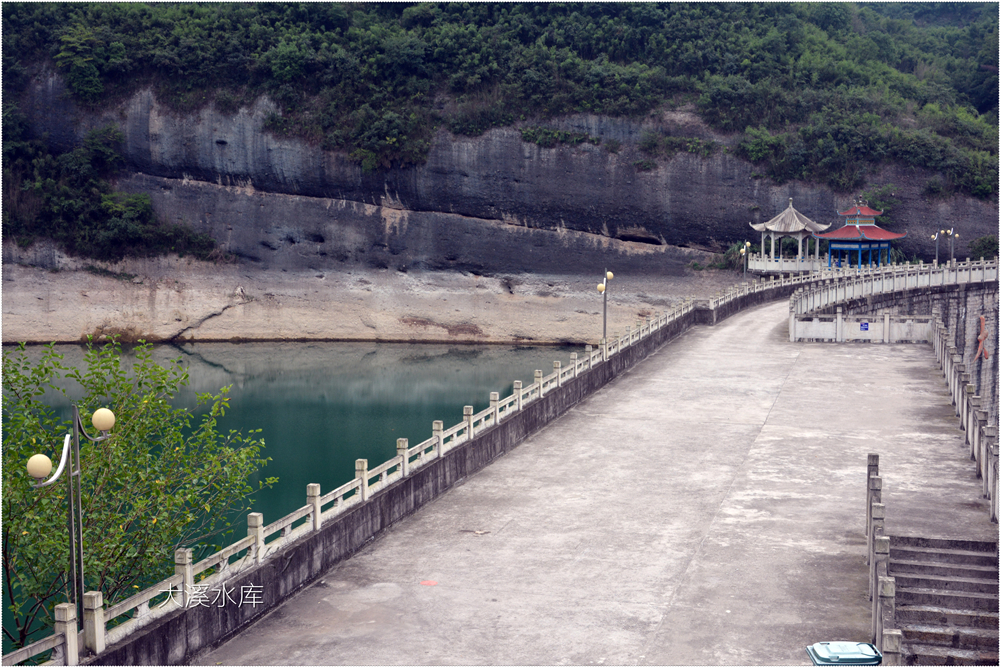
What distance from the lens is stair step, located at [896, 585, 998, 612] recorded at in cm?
1689

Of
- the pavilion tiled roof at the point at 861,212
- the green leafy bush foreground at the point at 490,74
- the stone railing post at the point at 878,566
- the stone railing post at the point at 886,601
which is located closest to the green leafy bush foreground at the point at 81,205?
the green leafy bush foreground at the point at 490,74

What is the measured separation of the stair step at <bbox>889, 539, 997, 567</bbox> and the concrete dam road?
0.59 meters

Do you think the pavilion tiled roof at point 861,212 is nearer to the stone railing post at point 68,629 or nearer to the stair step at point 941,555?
the stair step at point 941,555

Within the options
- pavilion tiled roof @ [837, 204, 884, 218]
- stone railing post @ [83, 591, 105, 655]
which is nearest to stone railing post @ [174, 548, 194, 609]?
stone railing post @ [83, 591, 105, 655]

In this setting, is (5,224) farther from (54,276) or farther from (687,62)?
(687,62)

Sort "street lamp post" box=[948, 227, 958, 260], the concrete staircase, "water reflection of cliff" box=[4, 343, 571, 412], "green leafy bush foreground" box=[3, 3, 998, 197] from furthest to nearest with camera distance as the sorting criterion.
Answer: "green leafy bush foreground" box=[3, 3, 998, 197]
"street lamp post" box=[948, 227, 958, 260]
"water reflection of cliff" box=[4, 343, 571, 412]
the concrete staircase

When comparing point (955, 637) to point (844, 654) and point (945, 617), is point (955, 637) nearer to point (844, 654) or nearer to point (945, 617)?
point (945, 617)

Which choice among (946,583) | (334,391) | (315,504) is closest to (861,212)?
(334,391)

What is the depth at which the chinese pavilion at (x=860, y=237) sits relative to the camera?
68.8m

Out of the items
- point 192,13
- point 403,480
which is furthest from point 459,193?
point 403,480

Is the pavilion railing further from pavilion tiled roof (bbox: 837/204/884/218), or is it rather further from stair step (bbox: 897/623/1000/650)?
pavilion tiled roof (bbox: 837/204/884/218)

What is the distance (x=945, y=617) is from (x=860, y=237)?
55149 mm

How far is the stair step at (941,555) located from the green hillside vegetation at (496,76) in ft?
194

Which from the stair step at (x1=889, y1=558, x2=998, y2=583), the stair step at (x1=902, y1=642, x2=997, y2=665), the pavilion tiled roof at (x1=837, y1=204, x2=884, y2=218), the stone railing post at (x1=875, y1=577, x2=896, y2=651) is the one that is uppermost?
the pavilion tiled roof at (x1=837, y1=204, x2=884, y2=218)
